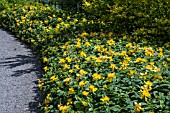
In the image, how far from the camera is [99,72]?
3863 mm

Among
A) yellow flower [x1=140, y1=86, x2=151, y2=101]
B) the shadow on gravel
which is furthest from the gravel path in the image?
yellow flower [x1=140, y1=86, x2=151, y2=101]

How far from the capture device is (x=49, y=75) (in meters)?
4.28

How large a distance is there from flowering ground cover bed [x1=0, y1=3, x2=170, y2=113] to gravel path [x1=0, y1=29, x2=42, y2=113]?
0.18m

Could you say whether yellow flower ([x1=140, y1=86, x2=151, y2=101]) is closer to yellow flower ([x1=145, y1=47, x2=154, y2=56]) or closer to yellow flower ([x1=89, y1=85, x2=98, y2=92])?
yellow flower ([x1=89, y1=85, x2=98, y2=92])

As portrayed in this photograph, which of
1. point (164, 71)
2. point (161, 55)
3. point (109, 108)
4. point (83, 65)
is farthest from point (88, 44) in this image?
point (109, 108)

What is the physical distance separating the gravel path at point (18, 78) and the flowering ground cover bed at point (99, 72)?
18 cm

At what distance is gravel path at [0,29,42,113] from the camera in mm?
3977

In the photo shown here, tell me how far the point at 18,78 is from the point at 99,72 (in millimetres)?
1495

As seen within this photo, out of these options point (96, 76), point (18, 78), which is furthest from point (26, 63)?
point (96, 76)

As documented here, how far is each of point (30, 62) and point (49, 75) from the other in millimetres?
1259

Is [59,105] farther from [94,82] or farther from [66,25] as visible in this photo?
[66,25]

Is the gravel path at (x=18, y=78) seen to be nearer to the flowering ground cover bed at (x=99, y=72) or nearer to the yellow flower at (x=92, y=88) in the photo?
the flowering ground cover bed at (x=99, y=72)

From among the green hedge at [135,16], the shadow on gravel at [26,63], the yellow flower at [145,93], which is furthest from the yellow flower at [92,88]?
the green hedge at [135,16]

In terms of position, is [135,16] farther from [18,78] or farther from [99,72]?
[18,78]
